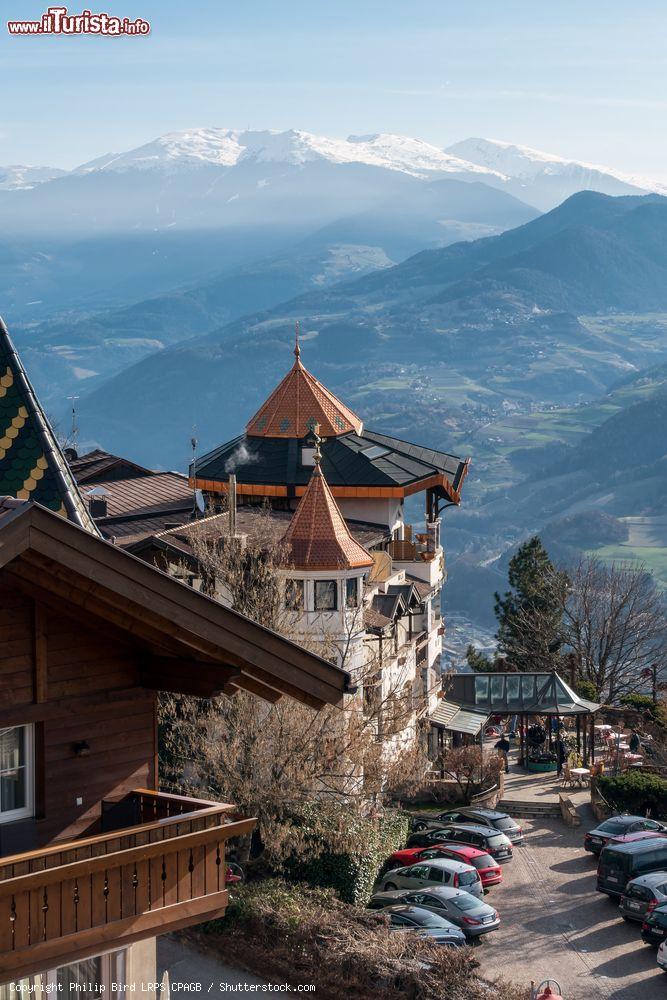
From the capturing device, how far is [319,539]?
45812 mm

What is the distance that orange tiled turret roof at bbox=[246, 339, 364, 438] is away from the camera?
68.8 metres

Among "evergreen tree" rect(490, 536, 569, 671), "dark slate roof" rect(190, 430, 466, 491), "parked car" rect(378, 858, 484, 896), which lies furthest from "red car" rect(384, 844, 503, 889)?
"evergreen tree" rect(490, 536, 569, 671)

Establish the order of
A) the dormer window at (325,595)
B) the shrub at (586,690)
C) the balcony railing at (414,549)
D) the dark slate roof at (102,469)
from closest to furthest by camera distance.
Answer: the dormer window at (325,595) < the balcony railing at (414,549) < the dark slate roof at (102,469) < the shrub at (586,690)

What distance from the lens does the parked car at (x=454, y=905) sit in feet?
118

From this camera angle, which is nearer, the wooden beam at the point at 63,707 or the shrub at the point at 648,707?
the wooden beam at the point at 63,707

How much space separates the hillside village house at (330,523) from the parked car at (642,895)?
297 inches

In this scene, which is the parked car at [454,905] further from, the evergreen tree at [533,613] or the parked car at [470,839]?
the evergreen tree at [533,613]

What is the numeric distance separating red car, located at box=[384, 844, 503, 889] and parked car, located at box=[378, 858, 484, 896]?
1681 millimetres

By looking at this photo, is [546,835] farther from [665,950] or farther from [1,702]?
[1,702]

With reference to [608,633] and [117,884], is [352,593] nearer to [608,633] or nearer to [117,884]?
[117,884]

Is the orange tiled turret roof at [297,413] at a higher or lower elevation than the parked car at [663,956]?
higher

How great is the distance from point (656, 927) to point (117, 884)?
1115 inches

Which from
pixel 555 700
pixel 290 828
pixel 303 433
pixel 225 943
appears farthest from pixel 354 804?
pixel 303 433

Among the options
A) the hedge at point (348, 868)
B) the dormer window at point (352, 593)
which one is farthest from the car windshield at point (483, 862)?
the dormer window at point (352, 593)
